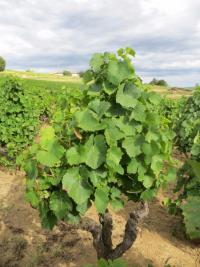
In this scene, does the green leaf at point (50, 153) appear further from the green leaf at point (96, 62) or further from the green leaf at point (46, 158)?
the green leaf at point (96, 62)

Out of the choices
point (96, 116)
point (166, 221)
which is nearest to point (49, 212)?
point (96, 116)

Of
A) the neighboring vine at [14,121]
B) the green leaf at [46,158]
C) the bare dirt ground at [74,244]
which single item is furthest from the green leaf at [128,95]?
the neighboring vine at [14,121]

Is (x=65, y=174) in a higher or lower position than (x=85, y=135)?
lower

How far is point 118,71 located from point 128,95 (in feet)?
0.78

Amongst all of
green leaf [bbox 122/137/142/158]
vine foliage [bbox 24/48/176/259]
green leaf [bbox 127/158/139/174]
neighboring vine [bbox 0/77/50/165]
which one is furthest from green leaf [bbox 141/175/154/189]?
neighboring vine [bbox 0/77/50/165]

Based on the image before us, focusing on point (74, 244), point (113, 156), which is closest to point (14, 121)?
point (74, 244)

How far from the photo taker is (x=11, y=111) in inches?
423

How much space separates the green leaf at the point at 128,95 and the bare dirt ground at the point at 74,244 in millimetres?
2691

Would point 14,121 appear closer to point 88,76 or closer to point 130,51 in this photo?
point 88,76

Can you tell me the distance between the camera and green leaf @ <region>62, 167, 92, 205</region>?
3369 mm

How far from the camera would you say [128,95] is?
3.54 m

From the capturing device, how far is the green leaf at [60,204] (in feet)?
11.5

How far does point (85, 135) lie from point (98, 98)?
38 centimetres

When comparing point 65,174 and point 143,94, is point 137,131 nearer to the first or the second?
point 143,94
